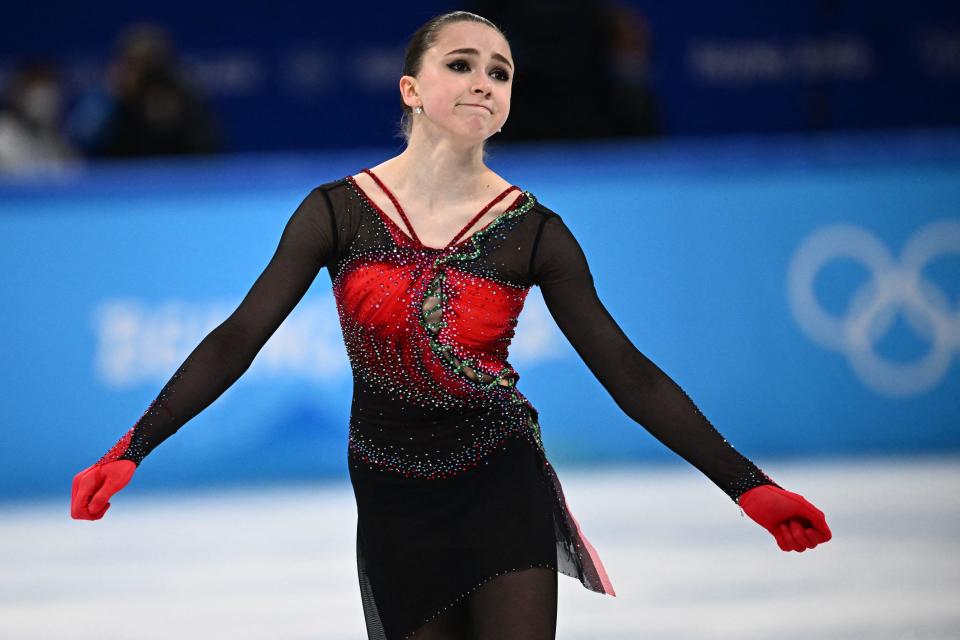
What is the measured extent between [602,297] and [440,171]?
4345 mm

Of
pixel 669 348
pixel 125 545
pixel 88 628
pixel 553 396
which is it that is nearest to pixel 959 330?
pixel 669 348

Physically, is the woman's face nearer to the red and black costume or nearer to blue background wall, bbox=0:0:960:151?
the red and black costume

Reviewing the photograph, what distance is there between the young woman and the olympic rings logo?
4.51m

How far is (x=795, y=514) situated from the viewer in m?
2.82

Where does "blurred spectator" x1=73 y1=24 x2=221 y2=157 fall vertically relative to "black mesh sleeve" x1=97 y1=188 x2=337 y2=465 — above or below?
above

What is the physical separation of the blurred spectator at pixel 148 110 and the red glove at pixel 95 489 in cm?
559

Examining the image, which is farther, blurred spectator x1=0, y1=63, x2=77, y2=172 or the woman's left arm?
blurred spectator x1=0, y1=63, x2=77, y2=172

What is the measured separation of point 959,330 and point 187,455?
12.5 feet

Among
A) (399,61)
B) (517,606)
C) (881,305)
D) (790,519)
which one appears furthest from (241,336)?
(399,61)

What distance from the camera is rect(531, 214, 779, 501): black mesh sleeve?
9.64 ft

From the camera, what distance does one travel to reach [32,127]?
858 centimetres

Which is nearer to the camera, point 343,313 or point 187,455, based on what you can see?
point 343,313

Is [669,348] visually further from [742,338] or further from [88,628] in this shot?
[88,628]

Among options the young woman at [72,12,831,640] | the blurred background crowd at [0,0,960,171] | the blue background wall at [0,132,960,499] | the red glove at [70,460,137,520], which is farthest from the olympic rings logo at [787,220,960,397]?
the red glove at [70,460,137,520]
